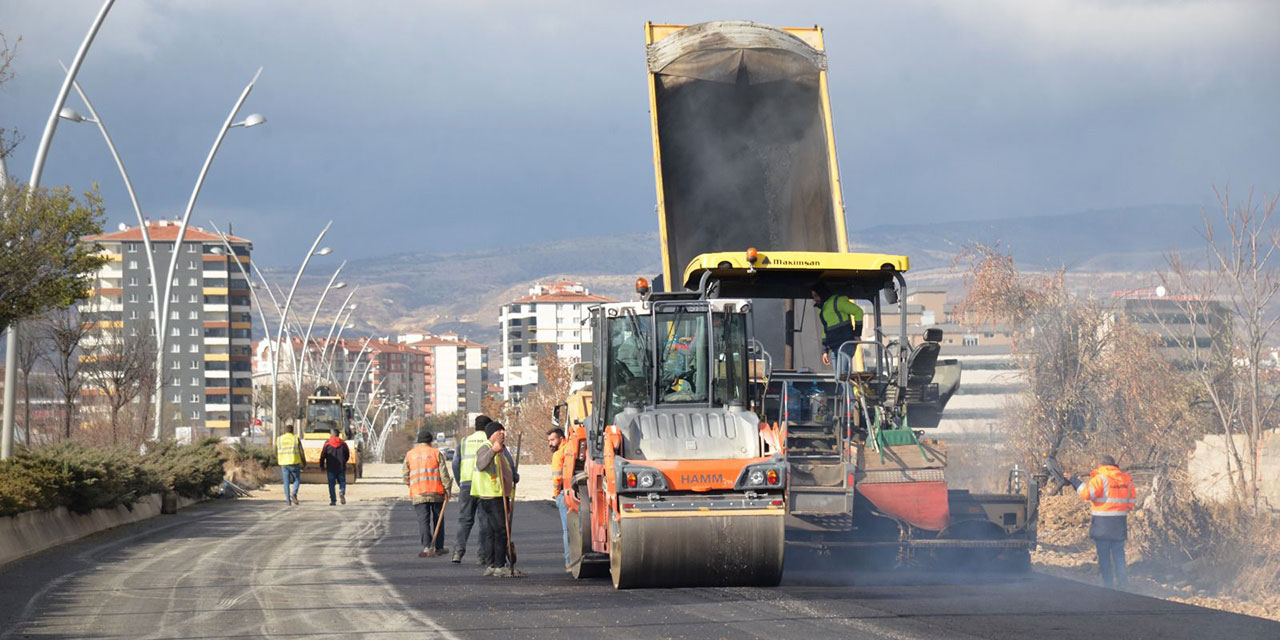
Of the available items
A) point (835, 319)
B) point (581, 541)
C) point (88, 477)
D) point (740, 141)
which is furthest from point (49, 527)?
point (835, 319)

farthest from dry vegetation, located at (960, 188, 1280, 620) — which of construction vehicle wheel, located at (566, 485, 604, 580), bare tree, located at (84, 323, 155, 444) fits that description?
bare tree, located at (84, 323, 155, 444)

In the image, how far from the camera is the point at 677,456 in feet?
36.9

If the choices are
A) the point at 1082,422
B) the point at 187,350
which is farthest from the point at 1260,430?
the point at 187,350

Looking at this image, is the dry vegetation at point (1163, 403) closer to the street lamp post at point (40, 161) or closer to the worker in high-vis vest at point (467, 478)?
the worker in high-vis vest at point (467, 478)

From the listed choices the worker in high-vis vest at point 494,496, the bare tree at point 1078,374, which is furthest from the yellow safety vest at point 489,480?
the bare tree at point 1078,374

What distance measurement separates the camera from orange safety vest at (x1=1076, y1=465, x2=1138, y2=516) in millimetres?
15352

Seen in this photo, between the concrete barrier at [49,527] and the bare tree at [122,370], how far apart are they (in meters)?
10.5

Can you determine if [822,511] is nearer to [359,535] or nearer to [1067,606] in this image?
[1067,606]

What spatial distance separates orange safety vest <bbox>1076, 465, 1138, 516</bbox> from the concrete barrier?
38.8 ft

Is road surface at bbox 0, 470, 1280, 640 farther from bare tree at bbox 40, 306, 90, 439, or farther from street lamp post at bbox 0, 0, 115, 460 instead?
bare tree at bbox 40, 306, 90, 439

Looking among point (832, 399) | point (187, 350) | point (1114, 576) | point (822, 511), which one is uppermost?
point (187, 350)

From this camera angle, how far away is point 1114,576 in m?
16.6

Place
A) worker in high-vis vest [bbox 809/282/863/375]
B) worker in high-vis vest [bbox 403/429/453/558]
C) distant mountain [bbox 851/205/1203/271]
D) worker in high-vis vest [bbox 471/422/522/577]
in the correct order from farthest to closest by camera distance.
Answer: distant mountain [bbox 851/205/1203/271], worker in high-vis vest [bbox 403/429/453/558], worker in high-vis vest [bbox 471/422/522/577], worker in high-vis vest [bbox 809/282/863/375]

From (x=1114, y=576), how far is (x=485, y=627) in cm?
920
